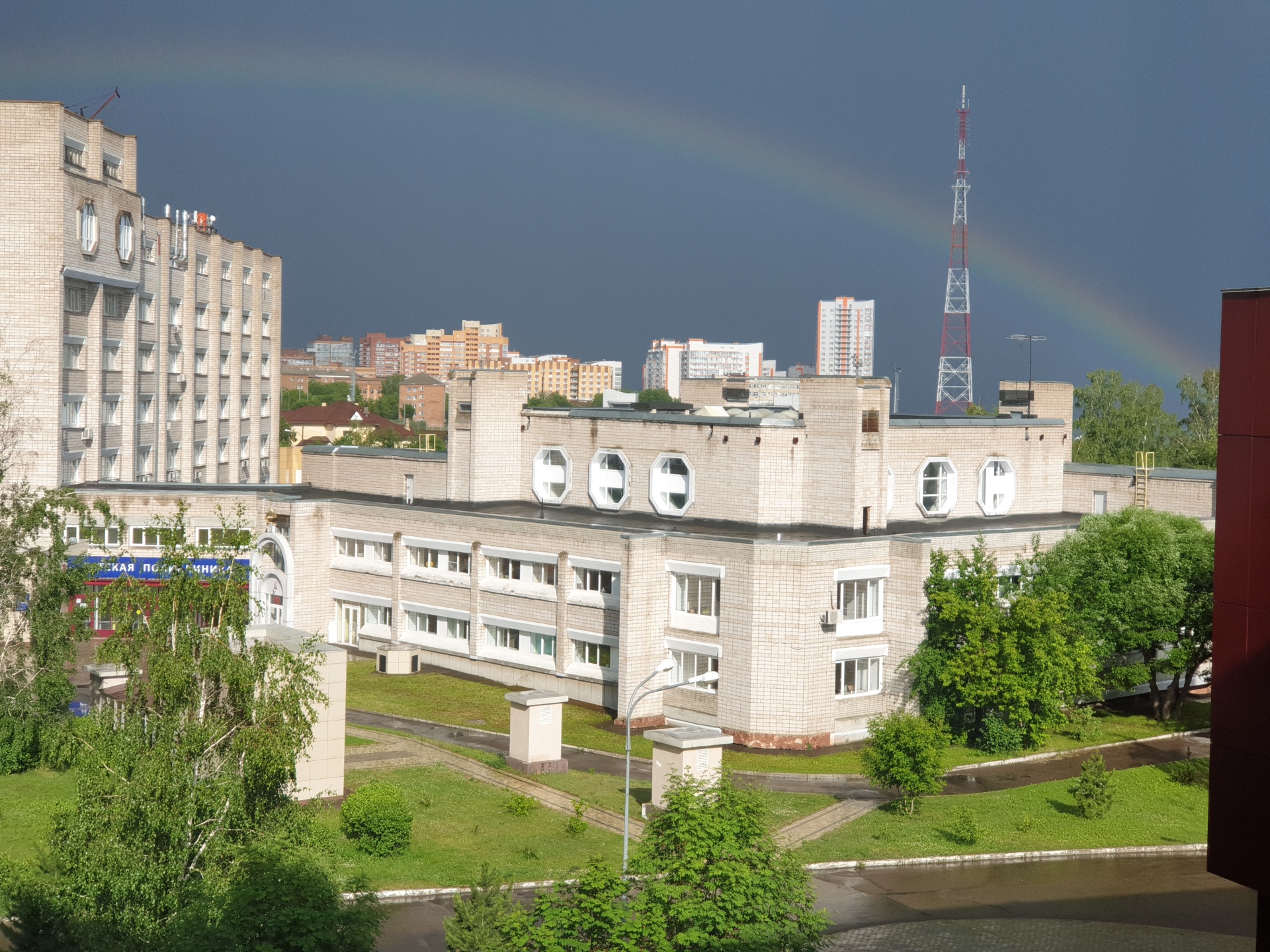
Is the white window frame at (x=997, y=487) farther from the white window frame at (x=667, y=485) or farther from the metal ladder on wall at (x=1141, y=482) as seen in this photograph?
the white window frame at (x=667, y=485)

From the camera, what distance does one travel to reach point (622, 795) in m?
38.8

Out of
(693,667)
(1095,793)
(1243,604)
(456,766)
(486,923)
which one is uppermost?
(1243,604)

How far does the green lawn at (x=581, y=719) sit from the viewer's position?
144ft

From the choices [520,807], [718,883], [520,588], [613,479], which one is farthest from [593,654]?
[718,883]

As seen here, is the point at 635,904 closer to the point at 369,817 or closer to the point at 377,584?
the point at 369,817

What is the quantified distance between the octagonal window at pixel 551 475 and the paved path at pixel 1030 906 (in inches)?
1144

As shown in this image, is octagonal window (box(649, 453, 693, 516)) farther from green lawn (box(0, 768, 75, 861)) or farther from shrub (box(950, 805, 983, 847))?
green lawn (box(0, 768, 75, 861))

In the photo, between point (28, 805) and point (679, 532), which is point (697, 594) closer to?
point (679, 532)

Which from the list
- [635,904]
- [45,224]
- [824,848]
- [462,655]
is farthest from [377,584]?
[635,904]

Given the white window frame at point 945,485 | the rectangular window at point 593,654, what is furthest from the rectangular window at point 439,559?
the white window frame at point 945,485

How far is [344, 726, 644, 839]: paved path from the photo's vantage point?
1446 inches

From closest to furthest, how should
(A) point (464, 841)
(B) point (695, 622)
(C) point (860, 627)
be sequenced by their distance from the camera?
1. (A) point (464, 841)
2. (C) point (860, 627)
3. (B) point (695, 622)

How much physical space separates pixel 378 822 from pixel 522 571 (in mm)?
21653

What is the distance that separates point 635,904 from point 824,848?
13685 mm
